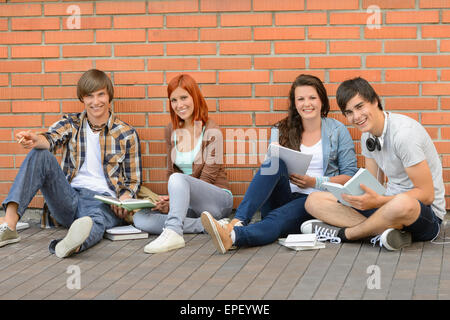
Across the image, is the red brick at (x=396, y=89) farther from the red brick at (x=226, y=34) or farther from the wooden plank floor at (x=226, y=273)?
the wooden plank floor at (x=226, y=273)

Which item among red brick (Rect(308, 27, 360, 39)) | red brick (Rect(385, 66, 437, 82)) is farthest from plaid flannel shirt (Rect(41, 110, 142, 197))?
red brick (Rect(385, 66, 437, 82))

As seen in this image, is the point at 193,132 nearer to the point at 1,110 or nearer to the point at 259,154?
the point at 259,154

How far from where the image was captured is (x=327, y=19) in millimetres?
5543

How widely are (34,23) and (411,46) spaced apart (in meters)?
3.29

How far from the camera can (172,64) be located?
574cm

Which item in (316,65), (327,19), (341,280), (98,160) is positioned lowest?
(341,280)

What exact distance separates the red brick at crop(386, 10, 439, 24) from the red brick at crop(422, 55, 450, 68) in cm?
30

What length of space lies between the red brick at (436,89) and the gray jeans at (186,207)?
188 cm

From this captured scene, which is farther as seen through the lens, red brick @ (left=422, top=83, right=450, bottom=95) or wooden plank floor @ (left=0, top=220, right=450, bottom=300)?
red brick @ (left=422, top=83, right=450, bottom=95)

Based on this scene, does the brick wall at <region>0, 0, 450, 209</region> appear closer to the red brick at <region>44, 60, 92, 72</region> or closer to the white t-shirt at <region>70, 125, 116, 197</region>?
the red brick at <region>44, 60, 92, 72</region>

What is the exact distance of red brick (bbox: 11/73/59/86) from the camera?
5859 mm

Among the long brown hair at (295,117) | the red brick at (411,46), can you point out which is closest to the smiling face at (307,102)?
the long brown hair at (295,117)

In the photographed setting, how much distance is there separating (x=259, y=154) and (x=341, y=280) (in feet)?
6.81

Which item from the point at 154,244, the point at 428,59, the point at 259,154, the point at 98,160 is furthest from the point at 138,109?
the point at 428,59
